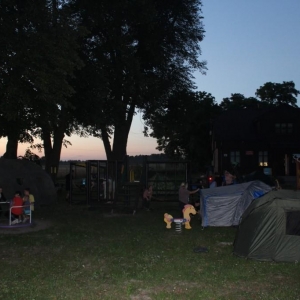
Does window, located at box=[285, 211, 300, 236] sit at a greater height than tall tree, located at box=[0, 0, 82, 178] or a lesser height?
lesser

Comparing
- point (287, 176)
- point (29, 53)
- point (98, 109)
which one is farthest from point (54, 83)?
point (287, 176)

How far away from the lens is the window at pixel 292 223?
1127cm

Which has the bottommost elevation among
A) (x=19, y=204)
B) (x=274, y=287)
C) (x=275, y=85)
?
(x=274, y=287)

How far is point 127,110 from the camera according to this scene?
30.9 meters

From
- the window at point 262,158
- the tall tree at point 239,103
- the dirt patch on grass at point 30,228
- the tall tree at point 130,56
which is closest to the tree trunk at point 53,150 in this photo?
the tall tree at point 130,56

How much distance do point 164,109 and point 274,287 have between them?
2480 centimetres

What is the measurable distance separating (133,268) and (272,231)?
11.7ft

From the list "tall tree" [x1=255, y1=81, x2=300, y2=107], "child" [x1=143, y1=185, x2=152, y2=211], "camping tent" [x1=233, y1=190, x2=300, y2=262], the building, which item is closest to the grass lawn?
"camping tent" [x1=233, y1=190, x2=300, y2=262]

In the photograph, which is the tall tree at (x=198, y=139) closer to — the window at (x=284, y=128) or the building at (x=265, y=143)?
the building at (x=265, y=143)

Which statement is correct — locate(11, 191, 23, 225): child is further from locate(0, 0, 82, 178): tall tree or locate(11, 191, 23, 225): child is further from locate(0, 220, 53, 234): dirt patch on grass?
locate(0, 0, 82, 178): tall tree

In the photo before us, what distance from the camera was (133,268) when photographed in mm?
10375

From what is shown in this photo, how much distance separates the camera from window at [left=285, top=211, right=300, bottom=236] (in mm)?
11266

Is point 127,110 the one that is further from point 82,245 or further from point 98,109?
point 82,245

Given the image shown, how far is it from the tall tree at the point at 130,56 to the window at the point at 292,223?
16860mm
